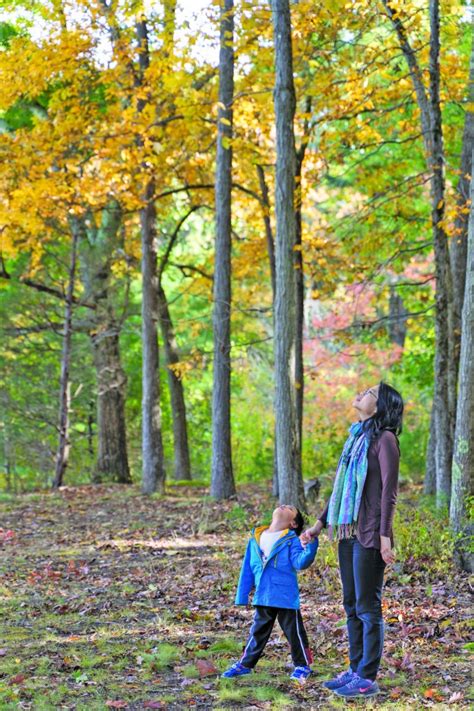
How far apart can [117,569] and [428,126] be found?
739cm

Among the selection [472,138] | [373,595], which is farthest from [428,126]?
[373,595]

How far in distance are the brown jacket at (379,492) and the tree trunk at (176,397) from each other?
15.5 metres

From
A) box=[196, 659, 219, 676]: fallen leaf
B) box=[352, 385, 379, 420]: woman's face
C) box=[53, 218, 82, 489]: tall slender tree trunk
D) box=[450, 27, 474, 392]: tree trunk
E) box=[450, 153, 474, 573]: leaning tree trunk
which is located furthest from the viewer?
box=[53, 218, 82, 489]: tall slender tree trunk

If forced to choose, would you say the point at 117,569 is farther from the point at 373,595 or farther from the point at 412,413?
the point at 412,413

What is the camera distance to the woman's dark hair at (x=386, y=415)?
5168mm

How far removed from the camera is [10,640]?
Result: 6.72 metres

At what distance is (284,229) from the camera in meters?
10.8

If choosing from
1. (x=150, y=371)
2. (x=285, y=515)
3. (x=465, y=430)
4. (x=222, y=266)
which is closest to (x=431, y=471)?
(x=222, y=266)

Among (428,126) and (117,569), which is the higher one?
(428,126)

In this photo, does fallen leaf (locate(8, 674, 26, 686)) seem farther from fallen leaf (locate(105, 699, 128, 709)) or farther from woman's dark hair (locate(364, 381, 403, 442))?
woman's dark hair (locate(364, 381, 403, 442))

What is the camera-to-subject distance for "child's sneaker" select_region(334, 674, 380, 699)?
512cm

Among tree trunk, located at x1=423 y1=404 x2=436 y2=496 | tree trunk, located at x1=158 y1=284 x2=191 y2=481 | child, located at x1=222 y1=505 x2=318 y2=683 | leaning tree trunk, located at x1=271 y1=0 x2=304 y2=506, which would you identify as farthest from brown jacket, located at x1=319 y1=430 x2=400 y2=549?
tree trunk, located at x1=158 y1=284 x2=191 y2=481

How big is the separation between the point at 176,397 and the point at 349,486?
52.1 ft

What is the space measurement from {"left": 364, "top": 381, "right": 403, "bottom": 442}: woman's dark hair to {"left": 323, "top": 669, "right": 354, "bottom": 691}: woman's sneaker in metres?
1.43
